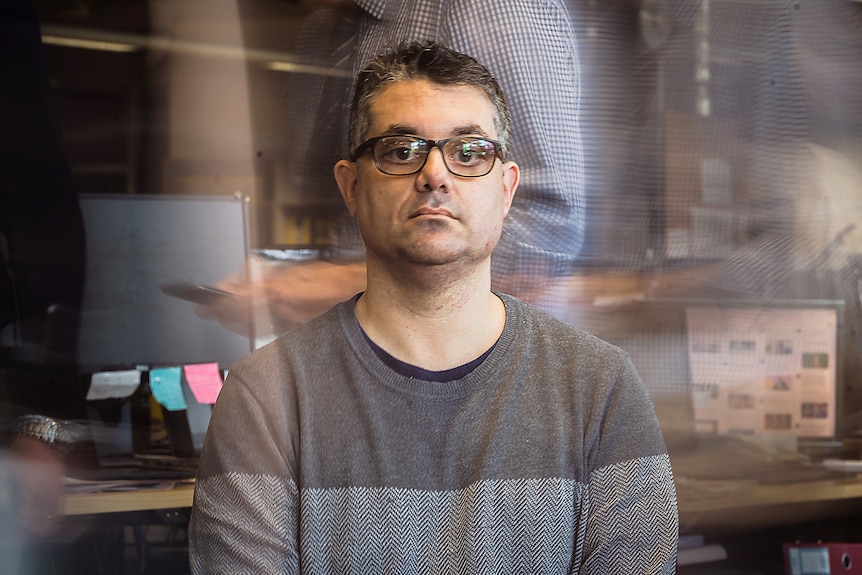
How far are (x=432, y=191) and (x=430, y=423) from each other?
298 mm

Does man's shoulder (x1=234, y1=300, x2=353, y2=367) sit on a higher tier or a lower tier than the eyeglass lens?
lower

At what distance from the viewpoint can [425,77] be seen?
1123 millimetres

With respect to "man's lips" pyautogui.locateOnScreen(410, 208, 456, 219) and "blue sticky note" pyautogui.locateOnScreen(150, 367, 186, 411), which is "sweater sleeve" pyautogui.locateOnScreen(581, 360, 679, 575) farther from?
"blue sticky note" pyautogui.locateOnScreen(150, 367, 186, 411)

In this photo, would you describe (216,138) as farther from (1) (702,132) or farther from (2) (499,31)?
(1) (702,132)

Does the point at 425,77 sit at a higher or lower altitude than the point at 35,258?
higher

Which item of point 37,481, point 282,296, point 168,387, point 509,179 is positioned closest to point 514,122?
point 509,179

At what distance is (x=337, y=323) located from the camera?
1193mm

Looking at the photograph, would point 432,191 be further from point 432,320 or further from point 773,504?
point 773,504

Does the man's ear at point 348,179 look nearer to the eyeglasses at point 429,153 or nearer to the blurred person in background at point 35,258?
the eyeglasses at point 429,153

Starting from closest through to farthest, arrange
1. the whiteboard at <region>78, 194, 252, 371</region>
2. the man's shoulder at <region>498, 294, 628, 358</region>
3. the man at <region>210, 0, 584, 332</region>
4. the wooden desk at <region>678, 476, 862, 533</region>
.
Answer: the man's shoulder at <region>498, 294, 628, 358</region> < the man at <region>210, 0, 584, 332</region> < the whiteboard at <region>78, 194, 252, 371</region> < the wooden desk at <region>678, 476, 862, 533</region>

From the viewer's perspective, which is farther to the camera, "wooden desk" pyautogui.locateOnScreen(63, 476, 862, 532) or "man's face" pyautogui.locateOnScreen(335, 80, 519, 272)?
"wooden desk" pyautogui.locateOnScreen(63, 476, 862, 532)

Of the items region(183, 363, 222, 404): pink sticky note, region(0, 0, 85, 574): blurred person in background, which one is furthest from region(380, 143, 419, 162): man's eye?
region(0, 0, 85, 574): blurred person in background

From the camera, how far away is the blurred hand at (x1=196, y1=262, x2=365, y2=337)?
1.42 meters

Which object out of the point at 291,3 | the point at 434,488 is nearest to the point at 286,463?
the point at 434,488
